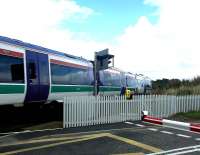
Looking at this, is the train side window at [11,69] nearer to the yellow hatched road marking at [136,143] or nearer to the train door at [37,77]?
the train door at [37,77]

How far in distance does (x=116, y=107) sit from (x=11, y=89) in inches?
231

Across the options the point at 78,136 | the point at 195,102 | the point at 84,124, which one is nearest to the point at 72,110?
the point at 84,124

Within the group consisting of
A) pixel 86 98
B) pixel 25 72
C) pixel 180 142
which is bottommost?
pixel 180 142

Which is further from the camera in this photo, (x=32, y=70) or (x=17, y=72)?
(x=32, y=70)

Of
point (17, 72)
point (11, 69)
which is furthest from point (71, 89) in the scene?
point (11, 69)

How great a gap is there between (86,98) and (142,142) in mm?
5671

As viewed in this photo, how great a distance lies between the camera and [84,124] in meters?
16.9

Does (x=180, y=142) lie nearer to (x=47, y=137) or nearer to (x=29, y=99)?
(x=47, y=137)

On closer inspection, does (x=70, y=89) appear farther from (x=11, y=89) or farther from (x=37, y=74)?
(x=11, y=89)

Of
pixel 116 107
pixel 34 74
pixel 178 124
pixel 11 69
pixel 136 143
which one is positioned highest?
pixel 11 69

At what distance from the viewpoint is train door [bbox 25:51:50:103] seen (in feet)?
51.8

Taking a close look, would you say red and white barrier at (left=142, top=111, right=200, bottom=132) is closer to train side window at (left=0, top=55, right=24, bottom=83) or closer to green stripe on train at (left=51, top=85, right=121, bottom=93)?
green stripe on train at (left=51, top=85, right=121, bottom=93)

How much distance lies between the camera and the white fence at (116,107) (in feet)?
54.4

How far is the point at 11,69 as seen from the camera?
14.5 m
